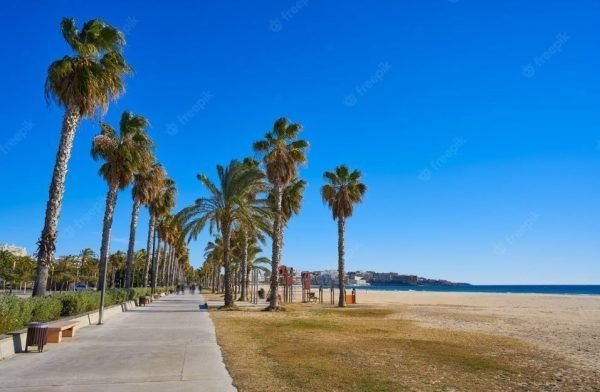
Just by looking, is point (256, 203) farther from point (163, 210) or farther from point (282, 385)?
point (282, 385)

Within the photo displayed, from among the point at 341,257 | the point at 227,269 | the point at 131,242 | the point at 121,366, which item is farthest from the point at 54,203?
the point at 341,257

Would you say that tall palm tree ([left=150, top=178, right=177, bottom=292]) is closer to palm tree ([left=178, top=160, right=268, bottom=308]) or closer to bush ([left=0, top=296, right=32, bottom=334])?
palm tree ([left=178, top=160, right=268, bottom=308])

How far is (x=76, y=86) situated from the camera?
19250 millimetres

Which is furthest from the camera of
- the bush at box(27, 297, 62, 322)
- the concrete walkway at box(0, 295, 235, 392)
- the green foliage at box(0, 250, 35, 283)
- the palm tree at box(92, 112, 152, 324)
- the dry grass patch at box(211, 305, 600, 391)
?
the green foliage at box(0, 250, 35, 283)

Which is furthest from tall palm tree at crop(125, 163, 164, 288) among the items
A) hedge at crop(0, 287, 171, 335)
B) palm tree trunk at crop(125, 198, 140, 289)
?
hedge at crop(0, 287, 171, 335)

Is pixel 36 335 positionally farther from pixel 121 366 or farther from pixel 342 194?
pixel 342 194

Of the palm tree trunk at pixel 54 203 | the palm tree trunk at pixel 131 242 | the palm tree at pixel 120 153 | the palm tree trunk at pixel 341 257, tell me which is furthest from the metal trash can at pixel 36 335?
the palm tree trunk at pixel 341 257

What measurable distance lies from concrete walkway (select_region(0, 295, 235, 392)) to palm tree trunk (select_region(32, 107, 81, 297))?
4.10m

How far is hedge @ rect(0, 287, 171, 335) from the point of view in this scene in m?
12.1

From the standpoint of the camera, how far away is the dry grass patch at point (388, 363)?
8868 millimetres

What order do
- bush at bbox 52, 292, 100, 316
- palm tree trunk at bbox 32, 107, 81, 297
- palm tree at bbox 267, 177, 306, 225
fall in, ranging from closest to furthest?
palm tree trunk at bbox 32, 107, 81, 297, bush at bbox 52, 292, 100, 316, palm tree at bbox 267, 177, 306, 225

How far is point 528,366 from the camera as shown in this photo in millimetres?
11297

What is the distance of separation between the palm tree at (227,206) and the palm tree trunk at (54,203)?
44.7 ft

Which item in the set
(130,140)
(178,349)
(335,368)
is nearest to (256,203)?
(130,140)
